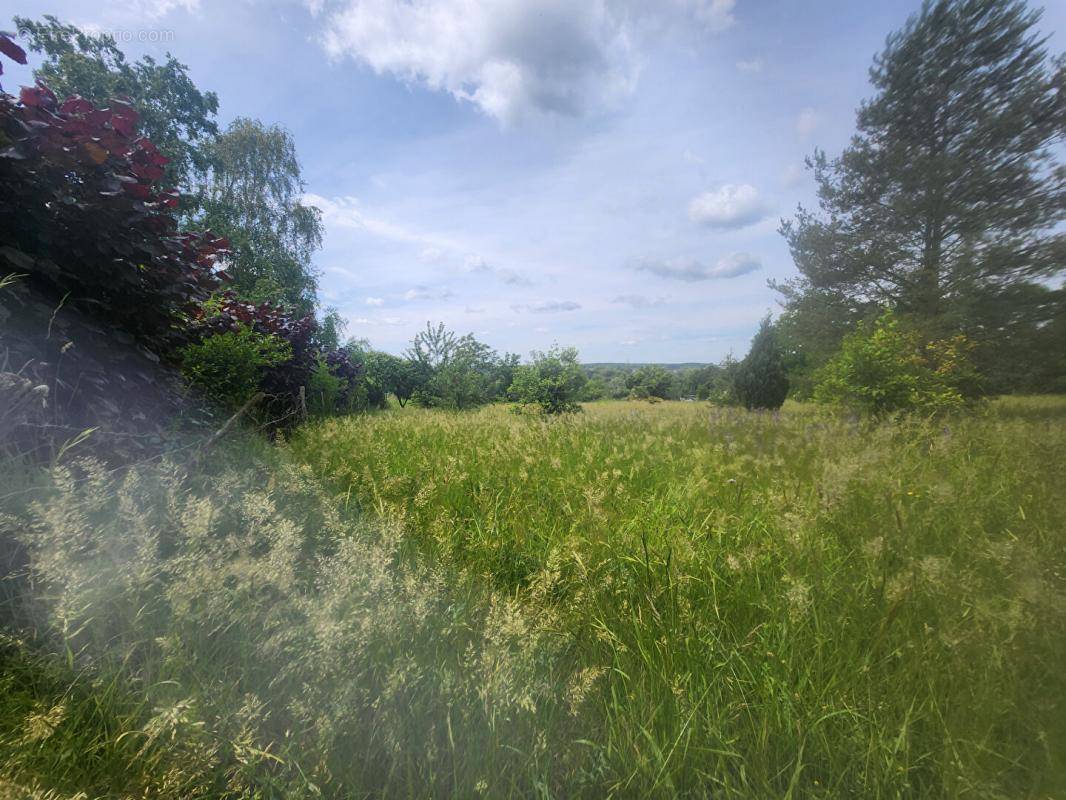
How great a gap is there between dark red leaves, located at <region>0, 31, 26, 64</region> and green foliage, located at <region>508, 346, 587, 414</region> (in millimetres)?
8318

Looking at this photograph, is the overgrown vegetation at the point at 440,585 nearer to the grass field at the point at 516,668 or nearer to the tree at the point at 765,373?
the grass field at the point at 516,668

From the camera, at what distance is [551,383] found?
10086mm

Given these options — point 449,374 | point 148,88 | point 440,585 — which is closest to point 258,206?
point 148,88

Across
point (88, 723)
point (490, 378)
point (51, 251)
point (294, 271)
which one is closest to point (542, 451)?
point (88, 723)

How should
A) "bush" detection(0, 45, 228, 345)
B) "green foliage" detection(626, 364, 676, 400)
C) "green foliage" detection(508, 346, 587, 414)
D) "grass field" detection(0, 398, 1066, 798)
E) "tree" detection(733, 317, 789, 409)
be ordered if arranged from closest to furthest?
"grass field" detection(0, 398, 1066, 798) → "bush" detection(0, 45, 228, 345) → "green foliage" detection(508, 346, 587, 414) → "tree" detection(733, 317, 789, 409) → "green foliage" detection(626, 364, 676, 400)

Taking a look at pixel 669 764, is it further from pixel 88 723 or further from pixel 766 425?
pixel 766 425

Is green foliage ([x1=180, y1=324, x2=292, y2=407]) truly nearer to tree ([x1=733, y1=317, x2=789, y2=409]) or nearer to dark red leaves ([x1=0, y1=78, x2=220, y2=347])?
dark red leaves ([x1=0, y1=78, x2=220, y2=347])

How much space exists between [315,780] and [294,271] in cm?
2156

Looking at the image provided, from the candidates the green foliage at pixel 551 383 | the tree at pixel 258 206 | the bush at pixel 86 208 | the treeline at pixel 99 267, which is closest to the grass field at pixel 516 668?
the treeline at pixel 99 267

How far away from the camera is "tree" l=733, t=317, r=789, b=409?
13.7 m

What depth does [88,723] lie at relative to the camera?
3.10 feet

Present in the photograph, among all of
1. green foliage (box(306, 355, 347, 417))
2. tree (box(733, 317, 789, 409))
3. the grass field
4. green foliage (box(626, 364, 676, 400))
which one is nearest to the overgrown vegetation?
the grass field

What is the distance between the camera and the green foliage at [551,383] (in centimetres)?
1007

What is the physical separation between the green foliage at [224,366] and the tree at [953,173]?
9372 millimetres
